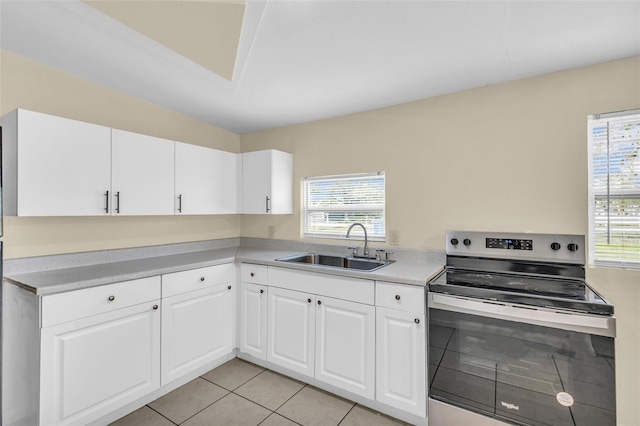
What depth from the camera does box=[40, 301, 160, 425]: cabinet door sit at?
1.69m

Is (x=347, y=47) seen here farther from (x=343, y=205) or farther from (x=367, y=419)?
(x=367, y=419)

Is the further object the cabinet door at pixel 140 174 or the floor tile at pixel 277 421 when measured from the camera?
the cabinet door at pixel 140 174

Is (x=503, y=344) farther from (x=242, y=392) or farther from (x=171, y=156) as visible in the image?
(x=171, y=156)

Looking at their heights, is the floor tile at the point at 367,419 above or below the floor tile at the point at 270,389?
below

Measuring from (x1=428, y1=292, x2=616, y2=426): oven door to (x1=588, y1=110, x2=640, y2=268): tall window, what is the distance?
72 centimetres

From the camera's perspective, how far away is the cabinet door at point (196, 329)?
2234 millimetres

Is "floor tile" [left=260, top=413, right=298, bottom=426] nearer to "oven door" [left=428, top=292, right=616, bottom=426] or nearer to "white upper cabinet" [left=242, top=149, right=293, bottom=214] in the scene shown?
"oven door" [left=428, top=292, right=616, bottom=426]

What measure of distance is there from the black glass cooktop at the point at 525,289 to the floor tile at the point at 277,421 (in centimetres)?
126

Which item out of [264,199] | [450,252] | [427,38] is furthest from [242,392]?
[427,38]

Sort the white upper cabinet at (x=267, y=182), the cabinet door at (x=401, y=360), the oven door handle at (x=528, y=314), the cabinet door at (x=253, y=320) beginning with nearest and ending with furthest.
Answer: the oven door handle at (x=528, y=314) → the cabinet door at (x=401, y=360) → the cabinet door at (x=253, y=320) → the white upper cabinet at (x=267, y=182)

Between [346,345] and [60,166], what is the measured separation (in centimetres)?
223

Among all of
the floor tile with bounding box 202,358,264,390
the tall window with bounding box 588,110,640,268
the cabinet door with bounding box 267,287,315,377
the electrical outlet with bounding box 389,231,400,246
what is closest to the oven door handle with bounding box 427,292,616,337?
the tall window with bounding box 588,110,640,268

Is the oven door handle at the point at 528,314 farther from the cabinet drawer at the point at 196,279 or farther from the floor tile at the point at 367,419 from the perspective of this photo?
the cabinet drawer at the point at 196,279

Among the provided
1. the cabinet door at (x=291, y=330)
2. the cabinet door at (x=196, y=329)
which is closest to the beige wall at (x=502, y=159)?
the cabinet door at (x=291, y=330)
